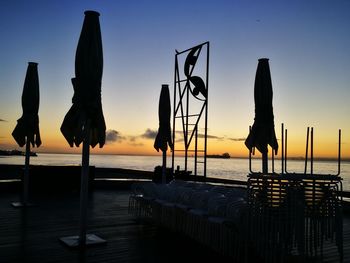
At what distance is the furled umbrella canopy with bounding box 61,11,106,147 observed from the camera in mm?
4605

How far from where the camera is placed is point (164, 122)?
8312mm

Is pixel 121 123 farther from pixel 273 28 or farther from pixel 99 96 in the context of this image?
pixel 99 96

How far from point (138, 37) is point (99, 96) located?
780cm

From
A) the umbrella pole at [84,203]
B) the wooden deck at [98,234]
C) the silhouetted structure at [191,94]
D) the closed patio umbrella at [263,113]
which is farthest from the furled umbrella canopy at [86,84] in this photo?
the silhouetted structure at [191,94]

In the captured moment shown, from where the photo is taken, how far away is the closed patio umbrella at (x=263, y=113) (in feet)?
19.0

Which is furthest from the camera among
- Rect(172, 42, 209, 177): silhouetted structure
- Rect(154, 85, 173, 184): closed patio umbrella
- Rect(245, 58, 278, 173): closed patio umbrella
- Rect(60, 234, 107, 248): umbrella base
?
Rect(172, 42, 209, 177): silhouetted structure

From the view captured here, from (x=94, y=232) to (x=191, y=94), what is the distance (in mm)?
5392

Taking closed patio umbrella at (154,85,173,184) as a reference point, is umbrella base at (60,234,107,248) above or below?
below

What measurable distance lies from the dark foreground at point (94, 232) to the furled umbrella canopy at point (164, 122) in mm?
1581

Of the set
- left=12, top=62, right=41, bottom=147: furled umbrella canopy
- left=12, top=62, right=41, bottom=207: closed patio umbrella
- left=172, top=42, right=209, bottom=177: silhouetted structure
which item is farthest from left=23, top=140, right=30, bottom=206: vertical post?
left=172, top=42, right=209, bottom=177: silhouetted structure

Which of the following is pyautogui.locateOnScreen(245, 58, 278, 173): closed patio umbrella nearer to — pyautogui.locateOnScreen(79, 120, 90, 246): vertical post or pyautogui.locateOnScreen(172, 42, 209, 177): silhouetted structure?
pyautogui.locateOnScreen(79, 120, 90, 246): vertical post

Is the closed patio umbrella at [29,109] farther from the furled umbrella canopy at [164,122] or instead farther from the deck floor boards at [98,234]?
the furled umbrella canopy at [164,122]

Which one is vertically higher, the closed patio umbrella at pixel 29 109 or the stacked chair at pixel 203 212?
the closed patio umbrella at pixel 29 109

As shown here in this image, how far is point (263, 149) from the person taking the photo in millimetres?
5836
